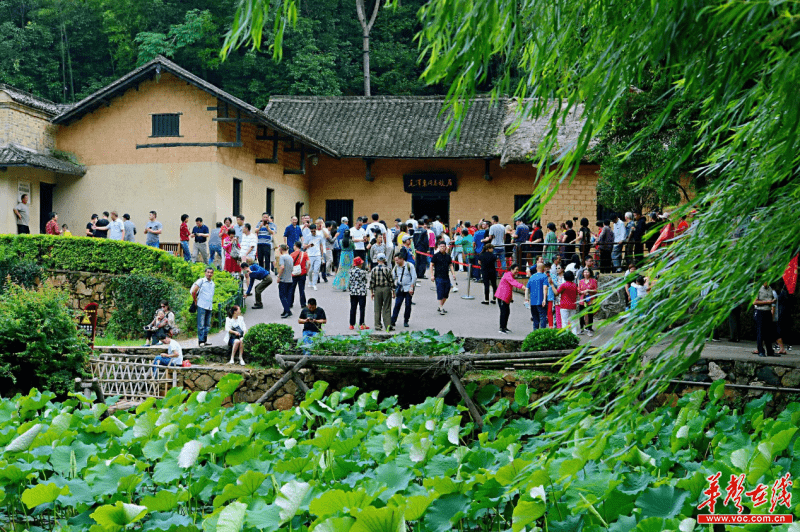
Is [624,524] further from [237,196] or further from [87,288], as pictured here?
[237,196]

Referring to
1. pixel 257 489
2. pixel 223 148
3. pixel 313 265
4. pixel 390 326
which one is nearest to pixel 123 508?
pixel 257 489

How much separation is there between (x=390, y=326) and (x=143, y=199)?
37.6ft

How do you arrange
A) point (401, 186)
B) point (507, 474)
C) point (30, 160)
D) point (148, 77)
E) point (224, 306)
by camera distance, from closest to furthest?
point (507, 474) < point (224, 306) < point (30, 160) < point (148, 77) < point (401, 186)

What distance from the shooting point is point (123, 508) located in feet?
16.5

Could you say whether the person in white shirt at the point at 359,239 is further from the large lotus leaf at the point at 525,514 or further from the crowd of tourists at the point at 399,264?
the large lotus leaf at the point at 525,514

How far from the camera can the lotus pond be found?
189 inches

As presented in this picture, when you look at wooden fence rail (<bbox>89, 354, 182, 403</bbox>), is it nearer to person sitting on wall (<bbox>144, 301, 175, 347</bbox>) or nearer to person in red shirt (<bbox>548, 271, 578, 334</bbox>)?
person sitting on wall (<bbox>144, 301, 175, 347</bbox>)

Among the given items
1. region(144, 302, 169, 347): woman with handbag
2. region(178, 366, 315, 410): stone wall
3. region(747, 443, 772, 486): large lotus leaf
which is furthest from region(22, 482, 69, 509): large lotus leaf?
region(144, 302, 169, 347): woman with handbag

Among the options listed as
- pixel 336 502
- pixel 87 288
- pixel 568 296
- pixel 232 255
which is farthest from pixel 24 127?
pixel 336 502

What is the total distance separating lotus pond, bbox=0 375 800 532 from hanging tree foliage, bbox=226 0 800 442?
539mm

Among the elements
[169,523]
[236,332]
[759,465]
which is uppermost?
[236,332]

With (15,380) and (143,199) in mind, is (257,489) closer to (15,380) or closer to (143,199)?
(15,380)

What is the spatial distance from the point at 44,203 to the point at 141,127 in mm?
3650

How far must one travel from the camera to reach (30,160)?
2194cm
